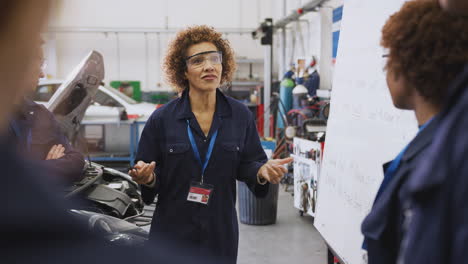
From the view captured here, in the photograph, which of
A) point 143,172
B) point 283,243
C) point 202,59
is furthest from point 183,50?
point 283,243

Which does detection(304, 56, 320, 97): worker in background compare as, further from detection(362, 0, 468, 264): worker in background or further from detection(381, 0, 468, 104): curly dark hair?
detection(381, 0, 468, 104): curly dark hair

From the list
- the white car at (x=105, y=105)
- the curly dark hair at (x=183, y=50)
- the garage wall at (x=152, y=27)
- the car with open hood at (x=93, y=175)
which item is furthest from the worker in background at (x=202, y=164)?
the garage wall at (x=152, y=27)

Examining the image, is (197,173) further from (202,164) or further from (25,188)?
(25,188)

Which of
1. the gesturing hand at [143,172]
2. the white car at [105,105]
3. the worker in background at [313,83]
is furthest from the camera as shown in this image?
the white car at [105,105]

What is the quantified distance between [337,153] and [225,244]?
2.49 ft

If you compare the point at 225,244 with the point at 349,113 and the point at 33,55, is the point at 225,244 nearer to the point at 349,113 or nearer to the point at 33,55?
the point at 349,113

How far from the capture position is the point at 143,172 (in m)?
2.23

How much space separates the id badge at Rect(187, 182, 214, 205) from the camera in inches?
92.0

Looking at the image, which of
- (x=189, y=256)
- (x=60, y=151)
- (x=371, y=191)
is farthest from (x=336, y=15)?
(x=189, y=256)

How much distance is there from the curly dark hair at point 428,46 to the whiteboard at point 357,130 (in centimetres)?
78

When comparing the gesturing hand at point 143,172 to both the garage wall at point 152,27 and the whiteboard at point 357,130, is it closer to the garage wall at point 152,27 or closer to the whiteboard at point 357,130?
the whiteboard at point 357,130

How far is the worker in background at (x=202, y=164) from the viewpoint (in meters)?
2.34

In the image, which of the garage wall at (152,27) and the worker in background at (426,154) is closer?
the worker in background at (426,154)

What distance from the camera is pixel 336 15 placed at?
7.77 m
